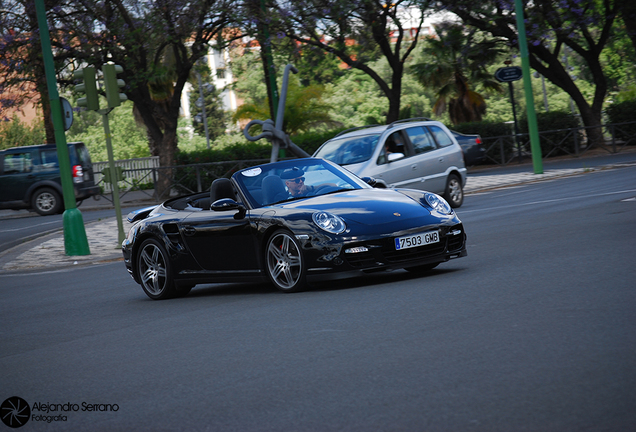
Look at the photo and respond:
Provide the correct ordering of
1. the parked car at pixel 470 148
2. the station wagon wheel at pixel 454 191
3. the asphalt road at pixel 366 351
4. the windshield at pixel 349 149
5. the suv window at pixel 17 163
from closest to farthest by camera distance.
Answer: the asphalt road at pixel 366 351, the windshield at pixel 349 149, the station wagon wheel at pixel 454 191, the suv window at pixel 17 163, the parked car at pixel 470 148

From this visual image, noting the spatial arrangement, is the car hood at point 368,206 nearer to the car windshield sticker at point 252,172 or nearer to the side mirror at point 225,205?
the side mirror at point 225,205

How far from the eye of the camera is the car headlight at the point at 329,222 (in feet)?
25.0

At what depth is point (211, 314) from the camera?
24.4 feet

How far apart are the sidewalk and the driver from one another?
660 centimetres

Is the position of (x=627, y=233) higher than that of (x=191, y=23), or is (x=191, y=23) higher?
(x=191, y=23)

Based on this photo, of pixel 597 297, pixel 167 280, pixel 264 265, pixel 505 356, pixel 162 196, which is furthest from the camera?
pixel 162 196

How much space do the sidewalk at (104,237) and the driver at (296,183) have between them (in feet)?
21.7

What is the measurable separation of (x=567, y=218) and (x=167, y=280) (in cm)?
590

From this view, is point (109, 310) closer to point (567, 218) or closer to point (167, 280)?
point (167, 280)

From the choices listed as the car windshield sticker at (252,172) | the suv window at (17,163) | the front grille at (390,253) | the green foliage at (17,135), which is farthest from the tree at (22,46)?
the green foliage at (17,135)

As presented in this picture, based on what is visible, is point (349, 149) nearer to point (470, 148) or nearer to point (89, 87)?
point (89, 87)

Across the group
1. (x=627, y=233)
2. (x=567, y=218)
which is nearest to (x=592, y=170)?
(x=567, y=218)

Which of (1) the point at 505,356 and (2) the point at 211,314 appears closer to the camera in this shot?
(1) the point at 505,356

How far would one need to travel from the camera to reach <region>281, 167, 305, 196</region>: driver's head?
876 centimetres
